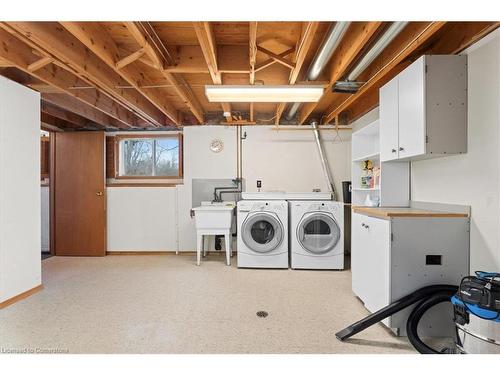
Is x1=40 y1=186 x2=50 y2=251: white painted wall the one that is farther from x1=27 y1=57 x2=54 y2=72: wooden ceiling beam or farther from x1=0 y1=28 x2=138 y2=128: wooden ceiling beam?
x1=27 y1=57 x2=54 y2=72: wooden ceiling beam

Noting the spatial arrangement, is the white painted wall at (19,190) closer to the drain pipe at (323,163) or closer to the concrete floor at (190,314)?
the concrete floor at (190,314)

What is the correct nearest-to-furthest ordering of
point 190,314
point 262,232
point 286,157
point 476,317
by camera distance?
point 476,317, point 190,314, point 262,232, point 286,157

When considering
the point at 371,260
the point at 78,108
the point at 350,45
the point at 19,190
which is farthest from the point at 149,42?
the point at 371,260

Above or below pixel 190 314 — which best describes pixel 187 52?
above

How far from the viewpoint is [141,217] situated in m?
4.48

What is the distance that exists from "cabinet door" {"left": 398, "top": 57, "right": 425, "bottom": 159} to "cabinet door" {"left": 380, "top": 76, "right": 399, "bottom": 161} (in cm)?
8

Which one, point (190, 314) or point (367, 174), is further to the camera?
point (367, 174)

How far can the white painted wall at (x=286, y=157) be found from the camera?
14.6 feet

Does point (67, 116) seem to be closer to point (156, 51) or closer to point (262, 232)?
point (156, 51)

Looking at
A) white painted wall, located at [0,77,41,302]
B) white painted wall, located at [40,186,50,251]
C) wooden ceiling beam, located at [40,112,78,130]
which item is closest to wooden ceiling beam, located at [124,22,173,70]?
white painted wall, located at [0,77,41,302]

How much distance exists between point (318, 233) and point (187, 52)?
8.86 ft

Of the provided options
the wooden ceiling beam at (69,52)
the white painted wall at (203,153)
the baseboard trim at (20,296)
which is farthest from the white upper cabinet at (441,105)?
the baseboard trim at (20,296)

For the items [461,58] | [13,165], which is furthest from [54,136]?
[461,58]

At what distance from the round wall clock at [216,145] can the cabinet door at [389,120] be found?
2637 millimetres
